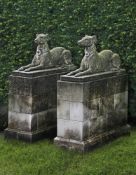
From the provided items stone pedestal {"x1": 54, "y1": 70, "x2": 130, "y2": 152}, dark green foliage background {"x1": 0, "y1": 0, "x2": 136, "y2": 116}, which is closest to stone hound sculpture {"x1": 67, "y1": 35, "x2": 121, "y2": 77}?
stone pedestal {"x1": 54, "y1": 70, "x2": 130, "y2": 152}

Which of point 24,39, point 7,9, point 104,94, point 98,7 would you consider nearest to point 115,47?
point 98,7

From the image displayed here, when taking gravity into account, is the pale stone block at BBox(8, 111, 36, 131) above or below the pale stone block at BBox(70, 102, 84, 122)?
below

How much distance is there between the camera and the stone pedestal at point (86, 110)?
10.2 meters

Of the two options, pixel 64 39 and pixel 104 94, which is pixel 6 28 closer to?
pixel 64 39

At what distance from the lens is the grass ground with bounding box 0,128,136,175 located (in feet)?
31.1

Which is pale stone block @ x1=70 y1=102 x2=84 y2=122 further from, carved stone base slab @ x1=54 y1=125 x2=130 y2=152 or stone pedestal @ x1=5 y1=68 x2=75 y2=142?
stone pedestal @ x1=5 y1=68 x2=75 y2=142

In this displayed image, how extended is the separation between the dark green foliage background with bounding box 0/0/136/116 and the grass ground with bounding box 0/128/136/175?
7.37 ft

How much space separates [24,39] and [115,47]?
3.03 meters

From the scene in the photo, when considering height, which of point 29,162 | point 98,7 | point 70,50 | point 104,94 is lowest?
point 29,162

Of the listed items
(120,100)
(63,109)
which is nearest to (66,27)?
(120,100)

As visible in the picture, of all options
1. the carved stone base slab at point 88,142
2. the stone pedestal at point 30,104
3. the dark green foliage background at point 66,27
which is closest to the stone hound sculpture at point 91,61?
the stone pedestal at point 30,104

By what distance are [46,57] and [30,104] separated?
1.46 metres

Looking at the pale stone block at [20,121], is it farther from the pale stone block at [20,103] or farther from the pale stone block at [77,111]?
the pale stone block at [77,111]

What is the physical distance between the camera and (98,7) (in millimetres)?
12812
